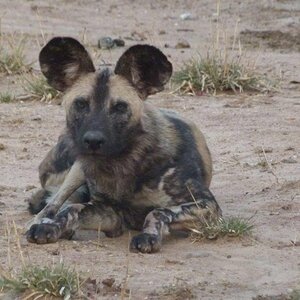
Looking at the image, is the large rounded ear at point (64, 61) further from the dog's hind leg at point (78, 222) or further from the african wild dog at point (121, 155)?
the dog's hind leg at point (78, 222)

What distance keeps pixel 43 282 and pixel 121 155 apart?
46.0 inches

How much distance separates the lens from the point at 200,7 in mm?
13898

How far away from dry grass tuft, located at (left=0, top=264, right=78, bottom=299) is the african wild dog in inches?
30.7

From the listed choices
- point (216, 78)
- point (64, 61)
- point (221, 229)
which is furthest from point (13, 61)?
point (221, 229)

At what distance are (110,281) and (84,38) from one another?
20.4 ft

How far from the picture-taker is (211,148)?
746cm

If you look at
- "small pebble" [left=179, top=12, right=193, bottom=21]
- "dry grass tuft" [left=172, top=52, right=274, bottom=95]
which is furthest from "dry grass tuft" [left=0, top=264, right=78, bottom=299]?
"small pebble" [left=179, top=12, right=193, bottom=21]

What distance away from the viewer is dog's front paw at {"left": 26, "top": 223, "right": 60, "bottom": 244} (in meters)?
5.16

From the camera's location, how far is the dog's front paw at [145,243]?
507 centimetres

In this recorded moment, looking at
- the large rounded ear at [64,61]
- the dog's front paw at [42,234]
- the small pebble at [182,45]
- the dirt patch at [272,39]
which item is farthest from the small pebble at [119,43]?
the dog's front paw at [42,234]

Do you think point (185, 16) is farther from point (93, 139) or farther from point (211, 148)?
point (93, 139)

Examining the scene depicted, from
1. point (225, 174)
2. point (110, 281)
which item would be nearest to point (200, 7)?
point (225, 174)

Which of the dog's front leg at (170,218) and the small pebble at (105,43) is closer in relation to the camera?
the dog's front leg at (170,218)

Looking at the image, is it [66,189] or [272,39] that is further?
[272,39]
